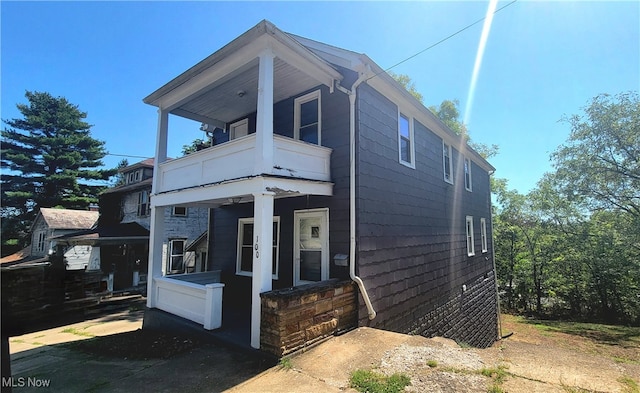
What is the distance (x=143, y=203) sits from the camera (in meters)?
19.2

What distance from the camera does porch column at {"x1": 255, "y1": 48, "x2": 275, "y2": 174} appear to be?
486cm

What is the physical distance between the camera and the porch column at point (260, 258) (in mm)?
4527

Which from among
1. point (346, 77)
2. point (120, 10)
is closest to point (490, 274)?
point (346, 77)

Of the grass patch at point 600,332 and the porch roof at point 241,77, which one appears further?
the grass patch at point 600,332

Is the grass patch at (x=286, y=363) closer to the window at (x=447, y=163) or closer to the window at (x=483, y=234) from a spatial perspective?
the window at (x=447, y=163)

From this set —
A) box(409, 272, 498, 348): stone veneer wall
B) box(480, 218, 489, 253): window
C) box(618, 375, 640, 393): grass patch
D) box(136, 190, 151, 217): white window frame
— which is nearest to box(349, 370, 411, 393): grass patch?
box(618, 375, 640, 393): grass patch

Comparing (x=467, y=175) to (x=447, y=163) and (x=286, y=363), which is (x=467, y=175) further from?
(x=286, y=363)

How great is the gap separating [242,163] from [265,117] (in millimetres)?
934

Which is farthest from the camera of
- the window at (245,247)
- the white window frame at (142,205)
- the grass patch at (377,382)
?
the white window frame at (142,205)

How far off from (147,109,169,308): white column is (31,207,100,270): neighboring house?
550 inches

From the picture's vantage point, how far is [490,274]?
14.9m

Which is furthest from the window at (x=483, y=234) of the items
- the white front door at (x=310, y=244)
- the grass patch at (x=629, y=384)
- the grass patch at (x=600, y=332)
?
the grass patch at (x=629, y=384)

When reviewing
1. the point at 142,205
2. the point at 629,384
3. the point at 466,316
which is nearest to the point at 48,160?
the point at 142,205

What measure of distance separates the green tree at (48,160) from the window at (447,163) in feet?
107
